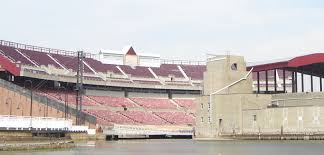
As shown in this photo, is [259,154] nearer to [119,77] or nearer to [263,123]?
[263,123]

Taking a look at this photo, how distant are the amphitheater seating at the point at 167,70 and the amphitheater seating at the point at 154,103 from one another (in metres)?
12.3

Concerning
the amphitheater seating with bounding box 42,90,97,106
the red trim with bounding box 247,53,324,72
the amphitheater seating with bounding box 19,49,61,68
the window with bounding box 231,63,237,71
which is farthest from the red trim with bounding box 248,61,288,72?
the amphitheater seating with bounding box 19,49,61,68

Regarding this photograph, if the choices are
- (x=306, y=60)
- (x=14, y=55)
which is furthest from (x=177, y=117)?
(x=306, y=60)

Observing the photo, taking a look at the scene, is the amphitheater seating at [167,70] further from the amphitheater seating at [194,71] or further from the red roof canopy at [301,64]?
the red roof canopy at [301,64]

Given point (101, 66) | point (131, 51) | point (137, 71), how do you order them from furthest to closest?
1. point (131, 51)
2. point (137, 71)
3. point (101, 66)

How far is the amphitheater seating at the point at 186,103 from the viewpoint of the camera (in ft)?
499

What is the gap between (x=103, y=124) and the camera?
125m

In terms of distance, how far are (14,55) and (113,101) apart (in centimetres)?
2624

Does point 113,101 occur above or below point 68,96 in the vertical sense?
below

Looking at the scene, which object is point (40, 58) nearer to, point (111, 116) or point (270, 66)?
point (111, 116)

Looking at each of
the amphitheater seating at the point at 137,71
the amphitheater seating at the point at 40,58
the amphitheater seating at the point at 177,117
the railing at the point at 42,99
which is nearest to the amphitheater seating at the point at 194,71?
the amphitheater seating at the point at 137,71

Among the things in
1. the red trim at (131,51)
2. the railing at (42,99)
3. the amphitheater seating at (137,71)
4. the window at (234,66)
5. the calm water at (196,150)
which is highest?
the red trim at (131,51)

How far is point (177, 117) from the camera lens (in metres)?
143

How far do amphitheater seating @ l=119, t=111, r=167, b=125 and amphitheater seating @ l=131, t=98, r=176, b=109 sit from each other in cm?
554
